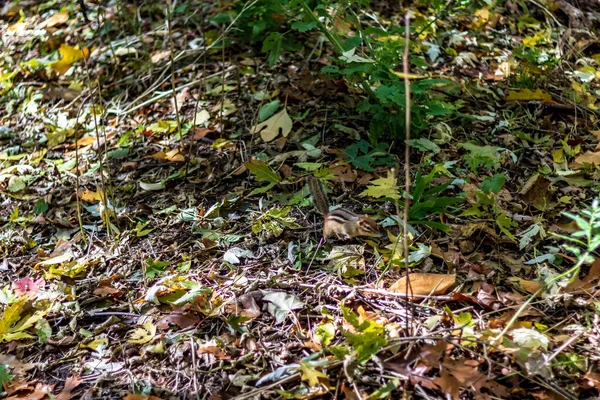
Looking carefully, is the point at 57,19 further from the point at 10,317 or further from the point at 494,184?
the point at 494,184

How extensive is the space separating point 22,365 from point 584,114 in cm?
292

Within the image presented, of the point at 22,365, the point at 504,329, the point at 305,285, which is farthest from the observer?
the point at 305,285

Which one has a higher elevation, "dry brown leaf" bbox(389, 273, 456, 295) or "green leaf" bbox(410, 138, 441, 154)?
"green leaf" bbox(410, 138, 441, 154)

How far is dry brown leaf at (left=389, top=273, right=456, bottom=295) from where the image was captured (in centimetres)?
227

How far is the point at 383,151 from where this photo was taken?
117 inches

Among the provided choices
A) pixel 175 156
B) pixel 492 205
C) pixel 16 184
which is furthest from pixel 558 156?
pixel 16 184

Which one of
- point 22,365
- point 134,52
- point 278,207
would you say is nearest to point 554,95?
point 278,207

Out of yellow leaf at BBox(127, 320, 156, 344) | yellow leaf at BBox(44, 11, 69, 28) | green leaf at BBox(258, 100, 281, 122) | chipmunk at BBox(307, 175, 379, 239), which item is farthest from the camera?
yellow leaf at BBox(44, 11, 69, 28)

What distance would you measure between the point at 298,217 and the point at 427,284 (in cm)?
72

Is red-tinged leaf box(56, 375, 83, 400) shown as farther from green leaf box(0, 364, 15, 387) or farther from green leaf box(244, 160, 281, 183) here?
green leaf box(244, 160, 281, 183)

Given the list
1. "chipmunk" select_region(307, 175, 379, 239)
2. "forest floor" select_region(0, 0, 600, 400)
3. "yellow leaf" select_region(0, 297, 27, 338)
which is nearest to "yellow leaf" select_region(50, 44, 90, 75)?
"forest floor" select_region(0, 0, 600, 400)

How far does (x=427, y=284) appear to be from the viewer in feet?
7.50

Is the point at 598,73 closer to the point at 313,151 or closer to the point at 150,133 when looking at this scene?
the point at 313,151

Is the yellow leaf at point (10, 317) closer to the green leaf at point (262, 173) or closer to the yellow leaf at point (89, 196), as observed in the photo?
the yellow leaf at point (89, 196)
